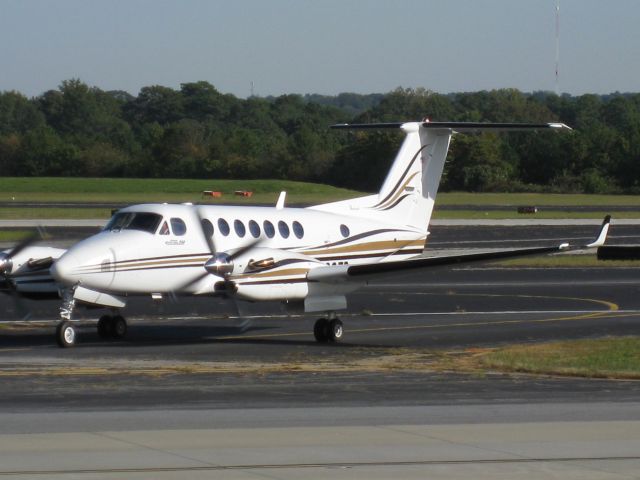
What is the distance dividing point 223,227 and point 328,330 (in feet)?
9.25

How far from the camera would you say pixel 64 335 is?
20.2 m

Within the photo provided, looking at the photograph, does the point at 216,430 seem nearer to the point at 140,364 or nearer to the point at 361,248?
the point at 140,364

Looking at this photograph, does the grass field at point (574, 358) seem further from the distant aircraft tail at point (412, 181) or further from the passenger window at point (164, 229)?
the passenger window at point (164, 229)

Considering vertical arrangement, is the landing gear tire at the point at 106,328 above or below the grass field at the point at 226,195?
below

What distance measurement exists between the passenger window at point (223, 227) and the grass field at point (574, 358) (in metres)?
5.52

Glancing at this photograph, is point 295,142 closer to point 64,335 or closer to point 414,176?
point 414,176

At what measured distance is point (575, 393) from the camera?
14992 millimetres

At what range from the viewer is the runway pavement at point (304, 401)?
10.4m

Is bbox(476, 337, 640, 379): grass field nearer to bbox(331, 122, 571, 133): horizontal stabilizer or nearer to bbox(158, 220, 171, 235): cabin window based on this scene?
bbox(331, 122, 571, 133): horizontal stabilizer

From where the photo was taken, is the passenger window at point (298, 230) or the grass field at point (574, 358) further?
the passenger window at point (298, 230)

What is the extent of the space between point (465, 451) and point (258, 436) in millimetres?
2179

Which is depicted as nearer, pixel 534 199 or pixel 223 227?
pixel 223 227

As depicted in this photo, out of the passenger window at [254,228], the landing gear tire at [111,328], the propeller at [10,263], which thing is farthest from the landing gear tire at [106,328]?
the passenger window at [254,228]

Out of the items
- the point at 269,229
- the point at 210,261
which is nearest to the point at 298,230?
the point at 269,229
